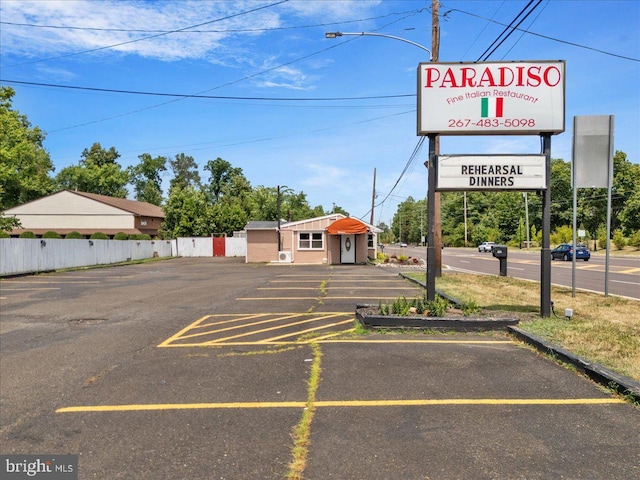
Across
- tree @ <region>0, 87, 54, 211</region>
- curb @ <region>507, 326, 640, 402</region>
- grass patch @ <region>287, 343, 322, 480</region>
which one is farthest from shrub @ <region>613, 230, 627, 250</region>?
tree @ <region>0, 87, 54, 211</region>

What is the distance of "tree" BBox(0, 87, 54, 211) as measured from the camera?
38.9m

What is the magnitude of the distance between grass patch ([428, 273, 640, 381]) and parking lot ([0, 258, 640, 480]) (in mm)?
592

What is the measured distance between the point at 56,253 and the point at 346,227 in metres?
17.8

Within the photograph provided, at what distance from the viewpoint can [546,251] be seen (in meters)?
8.55

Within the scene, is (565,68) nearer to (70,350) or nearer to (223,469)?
(223,469)

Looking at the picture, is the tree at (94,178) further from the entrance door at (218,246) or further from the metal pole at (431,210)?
the metal pole at (431,210)

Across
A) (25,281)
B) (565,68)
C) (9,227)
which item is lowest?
(25,281)

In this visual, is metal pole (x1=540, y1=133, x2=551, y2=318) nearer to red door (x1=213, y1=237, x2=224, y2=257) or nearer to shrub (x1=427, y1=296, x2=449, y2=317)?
shrub (x1=427, y1=296, x2=449, y2=317)

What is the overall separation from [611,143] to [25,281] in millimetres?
22677

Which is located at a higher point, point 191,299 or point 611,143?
point 611,143

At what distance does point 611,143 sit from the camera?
1102 centimetres

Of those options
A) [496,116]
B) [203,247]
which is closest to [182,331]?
[496,116]

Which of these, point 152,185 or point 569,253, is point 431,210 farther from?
point 152,185

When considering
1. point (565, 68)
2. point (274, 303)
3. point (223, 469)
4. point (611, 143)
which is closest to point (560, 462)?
point (223, 469)
